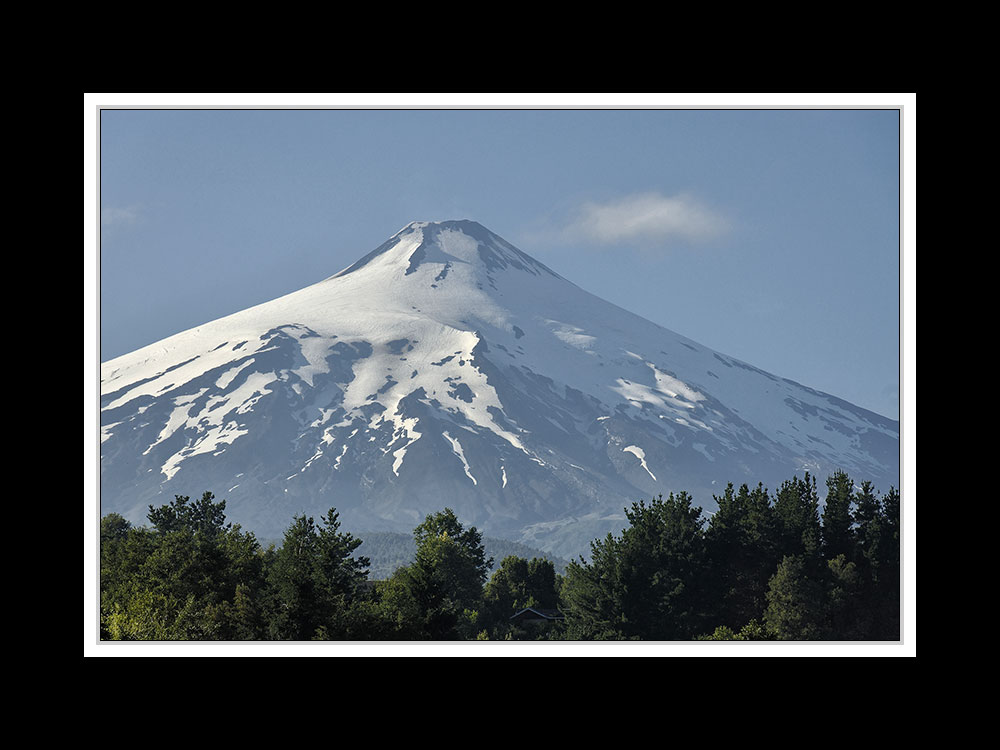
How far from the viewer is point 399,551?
177625 millimetres

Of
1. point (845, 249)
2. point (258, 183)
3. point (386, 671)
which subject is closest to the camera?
point (386, 671)

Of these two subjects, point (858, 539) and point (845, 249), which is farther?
point (845, 249)

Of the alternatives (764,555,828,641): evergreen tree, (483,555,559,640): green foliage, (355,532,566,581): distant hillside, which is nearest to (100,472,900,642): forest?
(764,555,828,641): evergreen tree

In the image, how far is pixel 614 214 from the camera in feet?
65.4

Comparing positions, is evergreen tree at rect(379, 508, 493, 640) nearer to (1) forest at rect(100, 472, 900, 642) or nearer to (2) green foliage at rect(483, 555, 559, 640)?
(1) forest at rect(100, 472, 900, 642)

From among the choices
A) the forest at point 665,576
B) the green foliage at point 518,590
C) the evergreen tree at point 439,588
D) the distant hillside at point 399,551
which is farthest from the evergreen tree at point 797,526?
the distant hillside at point 399,551

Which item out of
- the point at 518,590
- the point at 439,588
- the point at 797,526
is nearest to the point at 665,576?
the point at 797,526

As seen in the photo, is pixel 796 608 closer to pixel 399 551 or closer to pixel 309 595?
pixel 309 595

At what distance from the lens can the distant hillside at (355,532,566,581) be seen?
16088cm

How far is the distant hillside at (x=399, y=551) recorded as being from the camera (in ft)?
528
